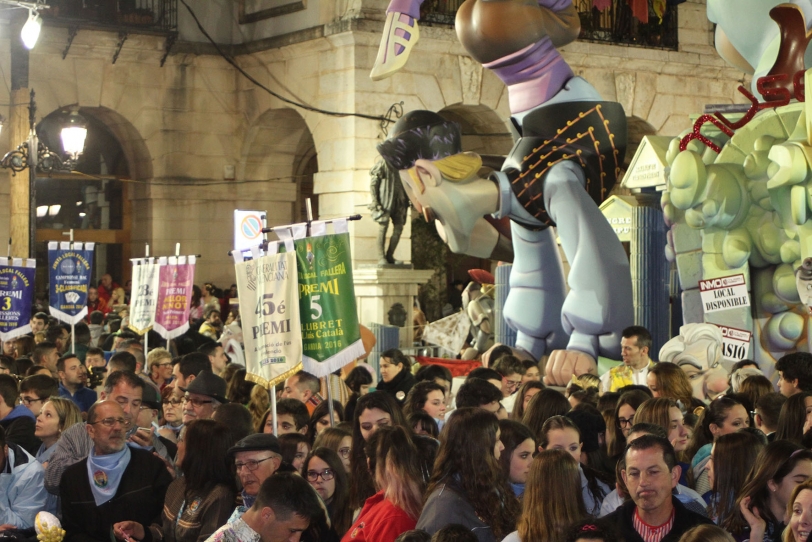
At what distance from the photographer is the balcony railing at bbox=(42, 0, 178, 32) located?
2308cm

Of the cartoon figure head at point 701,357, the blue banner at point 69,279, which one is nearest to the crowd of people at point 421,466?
the cartoon figure head at point 701,357

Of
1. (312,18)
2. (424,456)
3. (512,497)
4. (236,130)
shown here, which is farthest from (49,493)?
(236,130)

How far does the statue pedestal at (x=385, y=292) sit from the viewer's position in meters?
21.0

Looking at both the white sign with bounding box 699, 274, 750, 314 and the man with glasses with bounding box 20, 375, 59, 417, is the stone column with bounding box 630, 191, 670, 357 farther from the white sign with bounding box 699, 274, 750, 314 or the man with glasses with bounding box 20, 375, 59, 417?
the man with glasses with bounding box 20, 375, 59, 417

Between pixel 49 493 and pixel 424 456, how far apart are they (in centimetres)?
206

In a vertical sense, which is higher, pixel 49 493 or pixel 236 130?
pixel 236 130

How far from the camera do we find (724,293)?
11781mm

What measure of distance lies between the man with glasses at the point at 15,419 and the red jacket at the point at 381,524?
10.5 feet

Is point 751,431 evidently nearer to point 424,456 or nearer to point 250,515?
point 424,456

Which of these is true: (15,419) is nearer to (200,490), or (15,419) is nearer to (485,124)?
(200,490)

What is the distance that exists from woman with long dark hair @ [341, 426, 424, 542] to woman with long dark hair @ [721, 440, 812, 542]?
4.40 ft

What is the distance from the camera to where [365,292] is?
69.3 feet

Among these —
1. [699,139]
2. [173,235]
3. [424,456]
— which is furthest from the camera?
[173,235]

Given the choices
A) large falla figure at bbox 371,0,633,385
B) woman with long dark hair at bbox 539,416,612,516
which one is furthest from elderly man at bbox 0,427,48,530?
large falla figure at bbox 371,0,633,385
